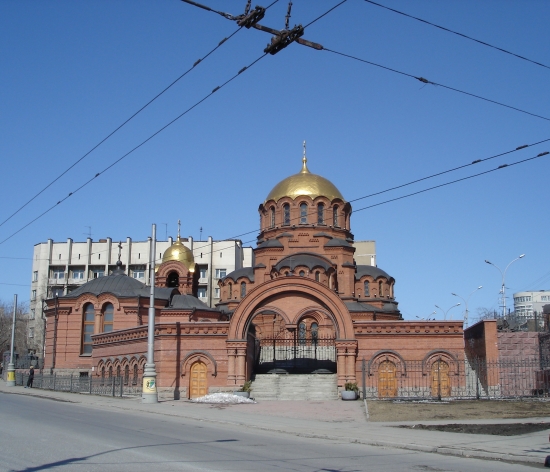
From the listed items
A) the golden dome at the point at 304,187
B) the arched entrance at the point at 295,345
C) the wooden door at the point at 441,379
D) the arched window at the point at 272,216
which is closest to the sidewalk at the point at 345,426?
the wooden door at the point at 441,379

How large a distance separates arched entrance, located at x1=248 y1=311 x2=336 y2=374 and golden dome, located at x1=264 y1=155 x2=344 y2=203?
9.08 meters

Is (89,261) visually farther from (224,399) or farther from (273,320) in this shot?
(224,399)

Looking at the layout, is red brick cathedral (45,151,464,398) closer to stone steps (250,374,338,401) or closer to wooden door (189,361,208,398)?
wooden door (189,361,208,398)

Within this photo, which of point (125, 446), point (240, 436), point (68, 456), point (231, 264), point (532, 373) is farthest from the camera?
point (231, 264)

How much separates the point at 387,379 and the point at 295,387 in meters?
4.53

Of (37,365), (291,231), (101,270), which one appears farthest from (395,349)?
(101,270)

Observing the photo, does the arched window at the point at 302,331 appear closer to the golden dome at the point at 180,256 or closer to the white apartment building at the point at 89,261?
the golden dome at the point at 180,256

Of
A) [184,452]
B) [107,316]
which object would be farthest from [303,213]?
[184,452]

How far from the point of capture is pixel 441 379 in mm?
30344

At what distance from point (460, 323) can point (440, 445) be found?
18943 millimetres

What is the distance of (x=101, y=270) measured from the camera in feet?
265

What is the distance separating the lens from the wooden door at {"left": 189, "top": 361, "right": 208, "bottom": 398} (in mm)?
30562

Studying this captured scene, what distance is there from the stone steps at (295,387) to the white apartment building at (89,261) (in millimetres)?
48406

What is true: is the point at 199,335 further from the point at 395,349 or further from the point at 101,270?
the point at 101,270
